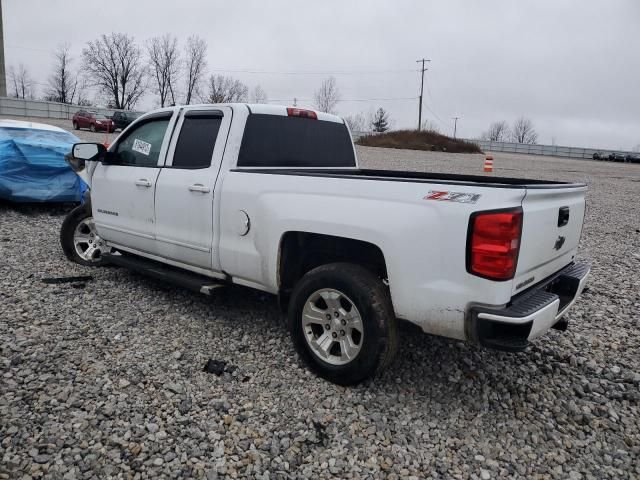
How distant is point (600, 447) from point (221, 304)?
3256mm

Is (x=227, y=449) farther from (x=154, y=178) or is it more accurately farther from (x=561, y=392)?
(x=154, y=178)

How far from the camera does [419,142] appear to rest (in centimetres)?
3959

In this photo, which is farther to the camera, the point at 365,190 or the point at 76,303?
the point at 76,303

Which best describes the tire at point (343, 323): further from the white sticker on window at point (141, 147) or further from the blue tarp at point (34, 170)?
the blue tarp at point (34, 170)

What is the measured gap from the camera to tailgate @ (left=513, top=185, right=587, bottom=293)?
2.71m

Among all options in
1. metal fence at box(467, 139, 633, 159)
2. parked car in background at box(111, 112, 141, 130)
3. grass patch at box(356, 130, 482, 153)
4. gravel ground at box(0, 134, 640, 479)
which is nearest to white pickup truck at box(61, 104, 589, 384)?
gravel ground at box(0, 134, 640, 479)

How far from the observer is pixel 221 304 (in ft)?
15.4

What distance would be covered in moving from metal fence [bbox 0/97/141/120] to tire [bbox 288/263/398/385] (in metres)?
39.4

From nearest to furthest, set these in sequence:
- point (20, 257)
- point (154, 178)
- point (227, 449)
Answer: point (227, 449) < point (154, 178) < point (20, 257)

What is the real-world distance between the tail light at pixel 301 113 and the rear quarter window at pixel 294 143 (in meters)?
0.04

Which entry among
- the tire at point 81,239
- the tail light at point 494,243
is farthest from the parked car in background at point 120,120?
the tail light at point 494,243

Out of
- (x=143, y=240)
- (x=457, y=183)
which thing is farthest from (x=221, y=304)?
(x=457, y=183)

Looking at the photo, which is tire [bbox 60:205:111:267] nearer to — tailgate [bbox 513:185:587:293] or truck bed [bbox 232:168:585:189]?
truck bed [bbox 232:168:585:189]

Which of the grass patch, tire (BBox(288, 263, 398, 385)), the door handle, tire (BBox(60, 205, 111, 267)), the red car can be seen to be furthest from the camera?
the grass patch
